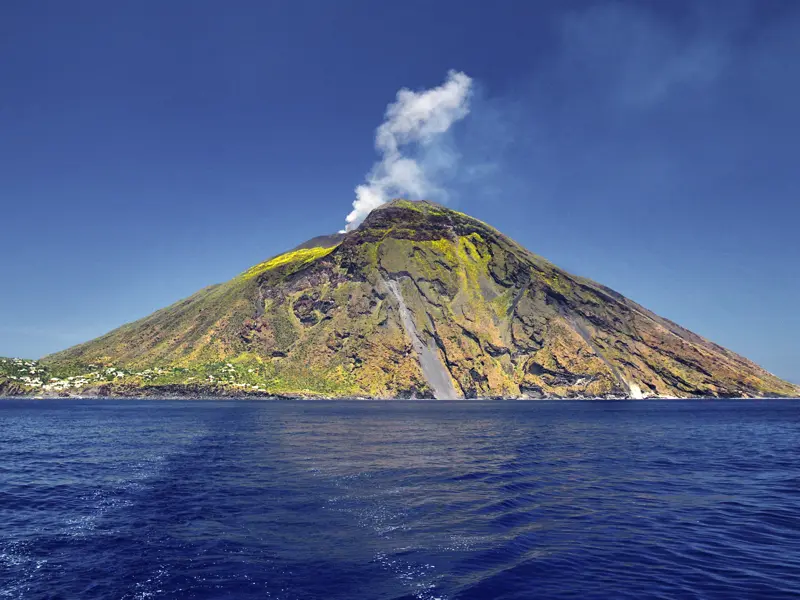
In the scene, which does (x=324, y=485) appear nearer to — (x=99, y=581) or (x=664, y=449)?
(x=99, y=581)

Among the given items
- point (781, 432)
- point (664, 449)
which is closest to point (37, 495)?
point (664, 449)

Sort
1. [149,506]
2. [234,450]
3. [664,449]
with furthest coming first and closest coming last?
[664,449], [234,450], [149,506]

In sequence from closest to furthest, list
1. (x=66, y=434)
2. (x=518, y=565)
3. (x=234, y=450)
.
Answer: (x=518, y=565)
(x=234, y=450)
(x=66, y=434)

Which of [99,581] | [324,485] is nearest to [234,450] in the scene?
[324,485]

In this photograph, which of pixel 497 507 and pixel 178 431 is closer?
pixel 497 507

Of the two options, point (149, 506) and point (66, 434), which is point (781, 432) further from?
point (66, 434)

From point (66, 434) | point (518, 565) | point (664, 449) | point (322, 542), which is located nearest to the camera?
point (518, 565)
